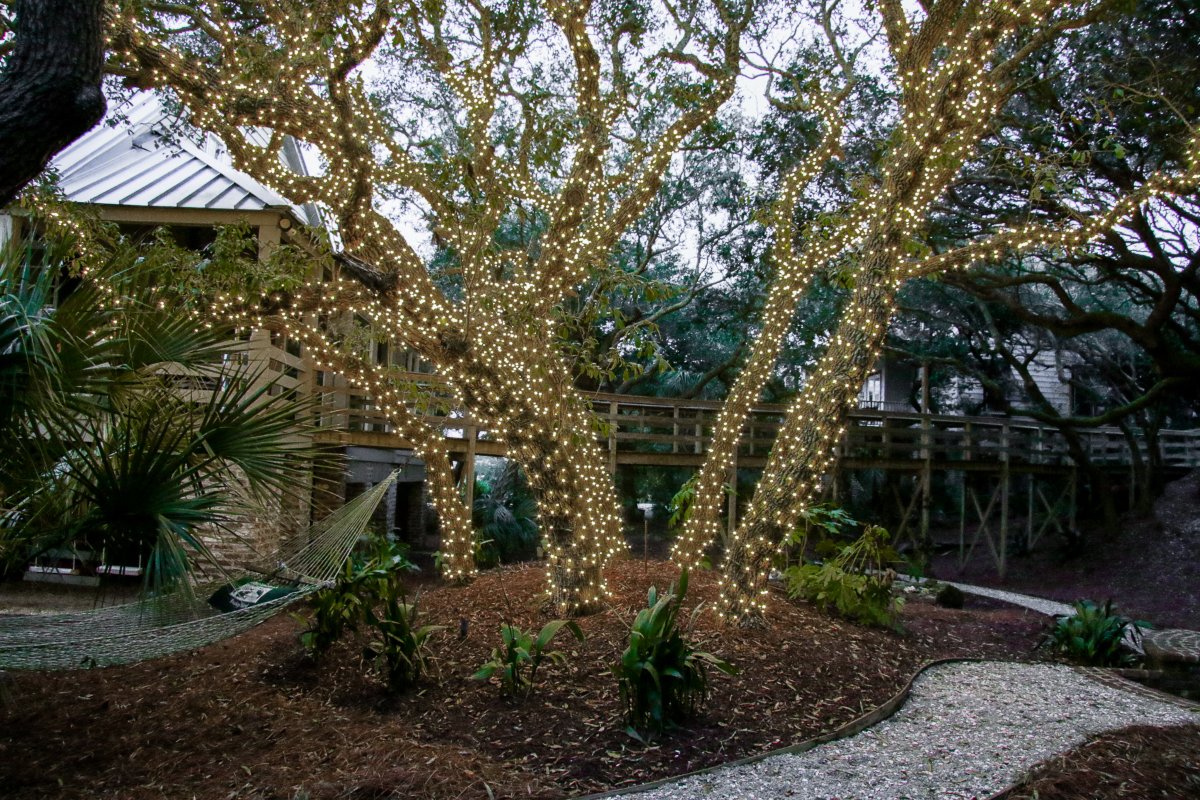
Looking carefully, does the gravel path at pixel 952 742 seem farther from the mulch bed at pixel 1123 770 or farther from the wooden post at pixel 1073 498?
the wooden post at pixel 1073 498

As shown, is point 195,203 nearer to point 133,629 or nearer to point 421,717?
point 133,629

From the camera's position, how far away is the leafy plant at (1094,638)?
635 cm

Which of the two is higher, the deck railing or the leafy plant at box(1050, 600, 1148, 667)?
the deck railing

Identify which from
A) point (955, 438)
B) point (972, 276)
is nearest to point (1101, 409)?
point (955, 438)

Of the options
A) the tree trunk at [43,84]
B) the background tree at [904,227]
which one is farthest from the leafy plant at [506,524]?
the tree trunk at [43,84]

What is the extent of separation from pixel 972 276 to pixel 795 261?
227 inches

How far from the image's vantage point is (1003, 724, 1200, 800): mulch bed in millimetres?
3256

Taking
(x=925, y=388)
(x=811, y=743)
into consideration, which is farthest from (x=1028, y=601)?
(x=811, y=743)

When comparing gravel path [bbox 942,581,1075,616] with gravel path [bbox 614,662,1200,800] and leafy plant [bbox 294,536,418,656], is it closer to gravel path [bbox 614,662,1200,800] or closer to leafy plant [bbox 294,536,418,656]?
gravel path [bbox 614,662,1200,800]

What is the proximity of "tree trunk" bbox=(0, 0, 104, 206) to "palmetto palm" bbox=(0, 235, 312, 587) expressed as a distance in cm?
81

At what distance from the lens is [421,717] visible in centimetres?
420

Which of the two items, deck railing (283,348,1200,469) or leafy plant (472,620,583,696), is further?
deck railing (283,348,1200,469)

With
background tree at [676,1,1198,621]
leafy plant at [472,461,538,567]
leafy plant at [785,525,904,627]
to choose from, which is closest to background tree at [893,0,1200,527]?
background tree at [676,1,1198,621]

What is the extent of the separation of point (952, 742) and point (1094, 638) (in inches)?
123
